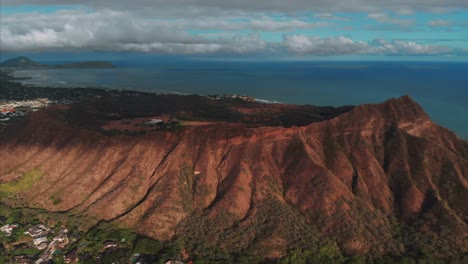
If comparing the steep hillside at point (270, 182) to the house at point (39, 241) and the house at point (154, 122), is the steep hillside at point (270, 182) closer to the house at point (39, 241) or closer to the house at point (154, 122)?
the house at point (39, 241)

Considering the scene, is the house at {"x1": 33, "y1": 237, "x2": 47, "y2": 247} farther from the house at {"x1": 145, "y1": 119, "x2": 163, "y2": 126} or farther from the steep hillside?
the house at {"x1": 145, "y1": 119, "x2": 163, "y2": 126}

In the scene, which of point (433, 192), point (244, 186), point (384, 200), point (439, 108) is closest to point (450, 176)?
point (433, 192)

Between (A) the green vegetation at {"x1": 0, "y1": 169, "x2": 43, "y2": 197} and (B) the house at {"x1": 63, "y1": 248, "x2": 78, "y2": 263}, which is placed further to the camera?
(A) the green vegetation at {"x1": 0, "y1": 169, "x2": 43, "y2": 197}

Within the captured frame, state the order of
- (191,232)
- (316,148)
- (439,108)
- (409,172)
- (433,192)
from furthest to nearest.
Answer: (439,108)
(316,148)
(409,172)
(433,192)
(191,232)

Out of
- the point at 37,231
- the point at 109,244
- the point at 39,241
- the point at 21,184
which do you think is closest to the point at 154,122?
the point at 21,184

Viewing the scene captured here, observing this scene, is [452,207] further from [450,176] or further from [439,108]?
[439,108]

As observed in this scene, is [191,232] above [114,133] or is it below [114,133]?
below

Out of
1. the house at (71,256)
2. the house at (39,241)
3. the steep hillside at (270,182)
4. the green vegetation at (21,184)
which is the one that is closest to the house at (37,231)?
the house at (39,241)

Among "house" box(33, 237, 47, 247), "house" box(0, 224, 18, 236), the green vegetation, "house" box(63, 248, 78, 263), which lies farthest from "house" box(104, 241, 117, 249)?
the green vegetation
